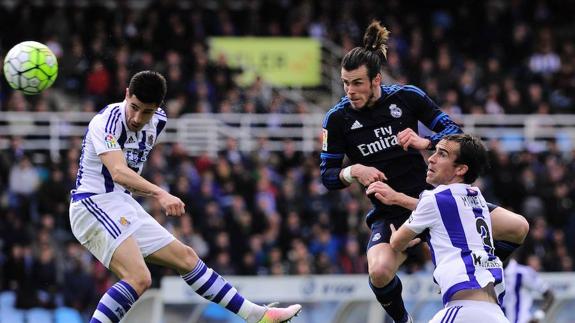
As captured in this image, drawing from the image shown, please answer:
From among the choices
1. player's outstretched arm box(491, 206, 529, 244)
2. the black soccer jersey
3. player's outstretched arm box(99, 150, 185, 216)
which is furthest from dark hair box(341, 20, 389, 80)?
player's outstretched arm box(99, 150, 185, 216)

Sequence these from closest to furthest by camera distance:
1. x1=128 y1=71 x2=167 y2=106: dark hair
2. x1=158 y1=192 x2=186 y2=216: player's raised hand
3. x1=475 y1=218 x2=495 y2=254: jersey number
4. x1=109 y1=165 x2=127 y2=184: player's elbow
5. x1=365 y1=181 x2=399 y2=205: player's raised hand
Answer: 1. x1=475 y1=218 x2=495 y2=254: jersey number
2. x1=158 y1=192 x2=186 y2=216: player's raised hand
3. x1=365 y1=181 x2=399 y2=205: player's raised hand
4. x1=109 y1=165 x2=127 y2=184: player's elbow
5. x1=128 y1=71 x2=167 y2=106: dark hair

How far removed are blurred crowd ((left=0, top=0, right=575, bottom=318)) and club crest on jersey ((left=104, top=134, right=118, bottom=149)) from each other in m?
6.98

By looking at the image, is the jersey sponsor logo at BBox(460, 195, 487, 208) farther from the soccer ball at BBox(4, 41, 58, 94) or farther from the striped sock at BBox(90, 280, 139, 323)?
the soccer ball at BBox(4, 41, 58, 94)

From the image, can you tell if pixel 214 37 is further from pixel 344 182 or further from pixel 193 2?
pixel 344 182

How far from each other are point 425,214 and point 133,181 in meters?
2.10

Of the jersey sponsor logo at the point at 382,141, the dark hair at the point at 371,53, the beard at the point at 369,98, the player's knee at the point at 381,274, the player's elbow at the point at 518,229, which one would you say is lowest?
the player's knee at the point at 381,274

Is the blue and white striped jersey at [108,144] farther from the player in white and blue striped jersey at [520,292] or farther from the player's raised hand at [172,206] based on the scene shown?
the player in white and blue striped jersey at [520,292]

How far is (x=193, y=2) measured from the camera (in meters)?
26.6

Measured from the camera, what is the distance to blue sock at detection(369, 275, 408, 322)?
9148mm

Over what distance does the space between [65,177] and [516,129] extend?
31.2ft

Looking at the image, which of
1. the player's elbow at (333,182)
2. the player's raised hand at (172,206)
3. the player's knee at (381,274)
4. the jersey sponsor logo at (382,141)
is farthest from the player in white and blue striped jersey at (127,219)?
the jersey sponsor logo at (382,141)

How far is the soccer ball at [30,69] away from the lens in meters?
10.2

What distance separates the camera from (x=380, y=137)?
30.6 feet

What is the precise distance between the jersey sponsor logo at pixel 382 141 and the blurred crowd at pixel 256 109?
7187 mm
